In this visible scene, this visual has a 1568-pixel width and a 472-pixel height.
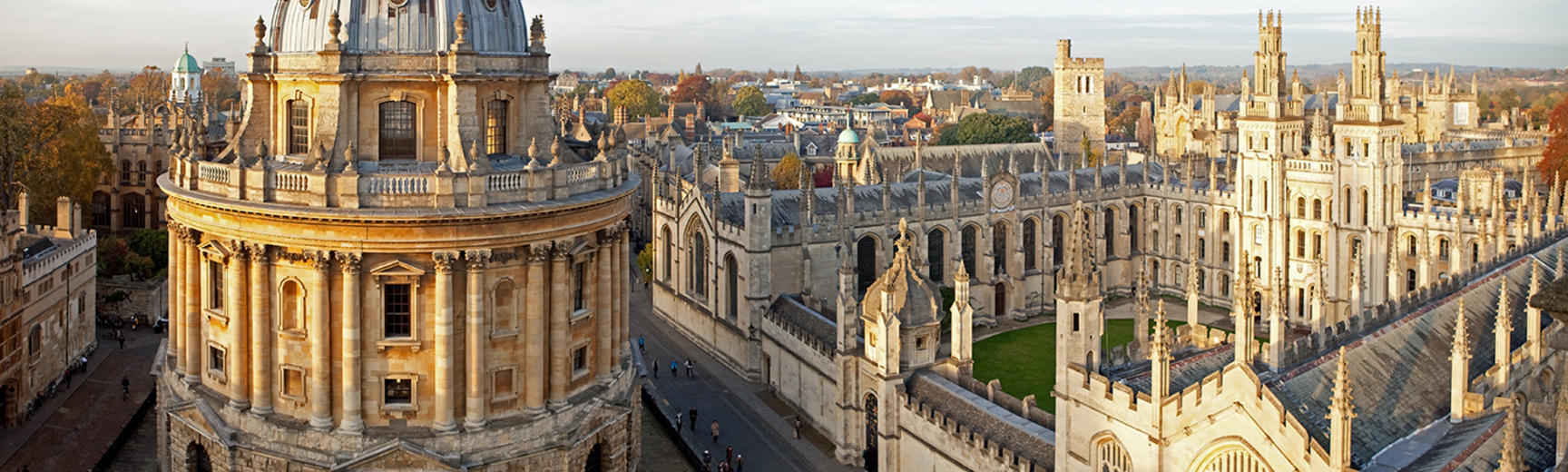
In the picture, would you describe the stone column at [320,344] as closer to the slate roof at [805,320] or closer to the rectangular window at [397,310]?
the rectangular window at [397,310]

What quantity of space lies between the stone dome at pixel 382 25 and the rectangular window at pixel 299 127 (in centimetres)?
132

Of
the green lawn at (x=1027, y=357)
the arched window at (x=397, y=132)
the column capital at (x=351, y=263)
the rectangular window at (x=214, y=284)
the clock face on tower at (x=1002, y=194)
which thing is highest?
the arched window at (x=397, y=132)

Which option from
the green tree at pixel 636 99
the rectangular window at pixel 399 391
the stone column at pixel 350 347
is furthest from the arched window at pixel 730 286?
the green tree at pixel 636 99

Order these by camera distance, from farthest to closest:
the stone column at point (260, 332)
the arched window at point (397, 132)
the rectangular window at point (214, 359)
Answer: the rectangular window at point (214, 359) < the arched window at point (397, 132) < the stone column at point (260, 332)

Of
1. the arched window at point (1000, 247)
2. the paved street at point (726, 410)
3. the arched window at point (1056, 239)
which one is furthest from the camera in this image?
the arched window at point (1056, 239)

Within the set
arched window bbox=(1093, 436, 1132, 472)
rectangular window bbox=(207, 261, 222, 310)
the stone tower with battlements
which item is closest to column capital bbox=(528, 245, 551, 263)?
rectangular window bbox=(207, 261, 222, 310)

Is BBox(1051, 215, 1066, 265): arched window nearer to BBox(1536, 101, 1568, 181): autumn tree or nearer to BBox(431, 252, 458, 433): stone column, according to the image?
BBox(1536, 101, 1568, 181): autumn tree

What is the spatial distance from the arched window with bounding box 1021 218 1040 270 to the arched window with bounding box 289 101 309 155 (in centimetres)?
3740

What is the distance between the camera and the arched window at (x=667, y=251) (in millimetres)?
58031

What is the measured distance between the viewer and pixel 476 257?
29.6 metres

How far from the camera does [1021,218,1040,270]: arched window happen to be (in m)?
61.7

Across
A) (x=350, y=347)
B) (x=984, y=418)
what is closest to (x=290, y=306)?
(x=350, y=347)

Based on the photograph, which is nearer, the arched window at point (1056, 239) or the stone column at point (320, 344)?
the stone column at point (320, 344)

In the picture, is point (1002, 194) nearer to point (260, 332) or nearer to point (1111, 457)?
point (1111, 457)
